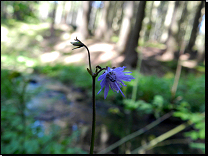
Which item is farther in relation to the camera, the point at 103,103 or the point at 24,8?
the point at 103,103

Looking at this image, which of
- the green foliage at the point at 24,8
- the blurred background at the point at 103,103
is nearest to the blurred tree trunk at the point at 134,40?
the blurred background at the point at 103,103

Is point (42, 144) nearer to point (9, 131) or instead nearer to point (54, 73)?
point (9, 131)

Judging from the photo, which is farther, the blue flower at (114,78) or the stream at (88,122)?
the stream at (88,122)

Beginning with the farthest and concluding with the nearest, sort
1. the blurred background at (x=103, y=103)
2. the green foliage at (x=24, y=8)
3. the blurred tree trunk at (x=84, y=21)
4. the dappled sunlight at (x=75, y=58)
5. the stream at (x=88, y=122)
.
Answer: the blurred tree trunk at (x=84, y=21) → the dappled sunlight at (x=75, y=58) → the stream at (x=88, y=122) → the green foliage at (x=24, y=8) → the blurred background at (x=103, y=103)

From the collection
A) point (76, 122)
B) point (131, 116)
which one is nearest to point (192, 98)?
point (131, 116)

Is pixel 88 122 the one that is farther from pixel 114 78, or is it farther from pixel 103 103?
pixel 114 78

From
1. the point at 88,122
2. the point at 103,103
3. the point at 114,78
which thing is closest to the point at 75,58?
the point at 103,103

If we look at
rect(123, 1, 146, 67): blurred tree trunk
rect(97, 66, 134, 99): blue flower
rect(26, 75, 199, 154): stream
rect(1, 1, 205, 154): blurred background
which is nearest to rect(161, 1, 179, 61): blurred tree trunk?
rect(1, 1, 205, 154): blurred background

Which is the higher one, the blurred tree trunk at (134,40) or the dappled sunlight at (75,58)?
the blurred tree trunk at (134,40)

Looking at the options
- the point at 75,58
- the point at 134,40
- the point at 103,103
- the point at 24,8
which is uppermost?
the point at 134,40

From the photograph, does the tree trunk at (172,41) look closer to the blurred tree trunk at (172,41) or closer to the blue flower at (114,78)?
the blurred tree trunk at (172,41)

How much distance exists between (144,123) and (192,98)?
1.47m

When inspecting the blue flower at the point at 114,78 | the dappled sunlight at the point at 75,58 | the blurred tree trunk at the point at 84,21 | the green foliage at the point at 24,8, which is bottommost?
the blue flower at the point at 114,78

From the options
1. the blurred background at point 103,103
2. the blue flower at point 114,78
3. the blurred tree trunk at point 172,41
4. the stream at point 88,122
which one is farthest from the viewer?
the blurred tree trunk at point 172,41
